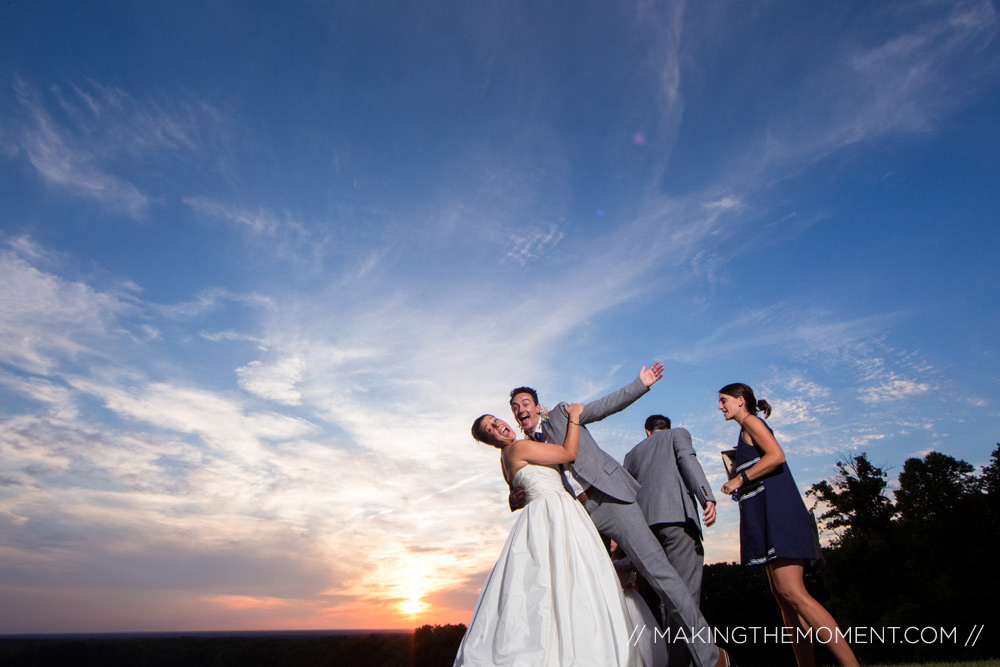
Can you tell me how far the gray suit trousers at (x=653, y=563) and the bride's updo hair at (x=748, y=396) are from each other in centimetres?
137

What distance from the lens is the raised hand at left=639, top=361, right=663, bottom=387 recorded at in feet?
16.4

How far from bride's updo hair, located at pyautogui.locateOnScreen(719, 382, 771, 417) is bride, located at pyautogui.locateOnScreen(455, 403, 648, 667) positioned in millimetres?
1381

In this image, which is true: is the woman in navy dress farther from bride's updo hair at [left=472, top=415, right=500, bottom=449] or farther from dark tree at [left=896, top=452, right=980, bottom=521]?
dark tree at [left=896, top=452, right=980, bottom=521]

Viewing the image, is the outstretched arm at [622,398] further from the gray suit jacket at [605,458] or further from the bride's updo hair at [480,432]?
the bride's updo hair at [480,432]

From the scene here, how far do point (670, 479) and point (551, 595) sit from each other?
180cm

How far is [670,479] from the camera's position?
5.36 metres

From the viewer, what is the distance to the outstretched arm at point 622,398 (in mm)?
4965

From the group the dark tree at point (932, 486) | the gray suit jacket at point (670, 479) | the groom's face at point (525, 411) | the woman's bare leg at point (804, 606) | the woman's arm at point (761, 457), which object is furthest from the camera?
the dark tree at point (932, 486)

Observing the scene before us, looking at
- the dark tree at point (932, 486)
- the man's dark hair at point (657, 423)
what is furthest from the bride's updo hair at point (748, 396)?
the dark tree at point (932, 486)

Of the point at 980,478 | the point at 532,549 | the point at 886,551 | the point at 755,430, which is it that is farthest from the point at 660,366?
the point at 980,478

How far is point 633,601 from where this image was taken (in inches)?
196

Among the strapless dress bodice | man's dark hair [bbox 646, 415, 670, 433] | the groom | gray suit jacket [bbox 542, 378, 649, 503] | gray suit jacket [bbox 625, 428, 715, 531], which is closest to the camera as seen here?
the groom

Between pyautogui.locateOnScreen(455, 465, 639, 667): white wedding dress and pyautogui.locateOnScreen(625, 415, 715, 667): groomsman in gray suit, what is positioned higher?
pyautogui.locateOnScreen(625, 415, 715, 667): groomsman in gray suit

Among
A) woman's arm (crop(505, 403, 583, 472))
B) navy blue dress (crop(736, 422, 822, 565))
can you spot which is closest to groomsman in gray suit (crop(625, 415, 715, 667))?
navy blue dress (crop(736, 422, 822, 565))
